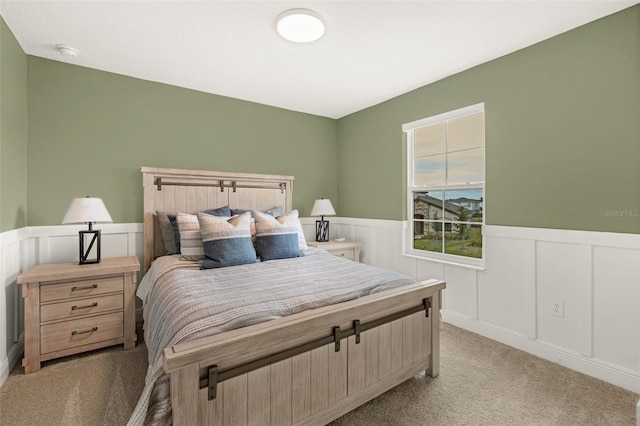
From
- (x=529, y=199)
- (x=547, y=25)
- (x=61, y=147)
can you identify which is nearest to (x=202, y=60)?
(x=61, y=147)

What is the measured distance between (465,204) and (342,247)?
58.0 inches

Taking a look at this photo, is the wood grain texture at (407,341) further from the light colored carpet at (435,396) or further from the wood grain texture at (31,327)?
the wood grain texture at (31,327)

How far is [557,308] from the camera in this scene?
2.33m

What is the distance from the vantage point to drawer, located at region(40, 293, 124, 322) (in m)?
2.24

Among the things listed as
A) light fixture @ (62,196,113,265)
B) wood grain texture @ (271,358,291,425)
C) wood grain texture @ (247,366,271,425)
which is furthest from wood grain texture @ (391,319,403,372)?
light fixture @ (62,196,113,265)

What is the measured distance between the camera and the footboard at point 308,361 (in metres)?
1.22

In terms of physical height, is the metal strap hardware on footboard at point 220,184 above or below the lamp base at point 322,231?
above

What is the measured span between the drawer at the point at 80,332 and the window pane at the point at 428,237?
9.72 ft

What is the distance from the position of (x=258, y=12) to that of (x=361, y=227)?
2.74 meters

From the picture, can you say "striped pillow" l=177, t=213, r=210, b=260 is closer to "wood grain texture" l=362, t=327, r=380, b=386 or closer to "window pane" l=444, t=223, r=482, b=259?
"wood grain texture" l=362, t=327, r=380, b=386

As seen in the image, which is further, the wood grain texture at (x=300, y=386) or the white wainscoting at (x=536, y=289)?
the white wainscoting at (x=536, y=289)

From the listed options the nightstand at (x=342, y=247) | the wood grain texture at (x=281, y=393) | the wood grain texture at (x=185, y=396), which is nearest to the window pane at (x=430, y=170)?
the nightstand at (x=342, y=247)

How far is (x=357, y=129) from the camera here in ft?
13.6

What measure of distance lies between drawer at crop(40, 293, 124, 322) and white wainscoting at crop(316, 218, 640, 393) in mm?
2966
